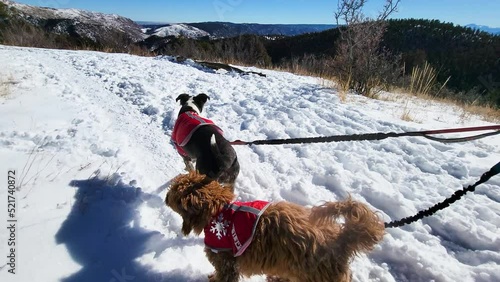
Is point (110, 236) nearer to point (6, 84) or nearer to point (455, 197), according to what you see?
point (455, 197)

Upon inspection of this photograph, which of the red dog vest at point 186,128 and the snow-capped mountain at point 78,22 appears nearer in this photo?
the red dog vest at point 186,128

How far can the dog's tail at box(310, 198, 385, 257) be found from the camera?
2193 mm

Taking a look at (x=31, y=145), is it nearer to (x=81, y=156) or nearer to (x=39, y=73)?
(x=81, y=156)

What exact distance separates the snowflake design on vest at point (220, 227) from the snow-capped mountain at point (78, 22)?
101 ft

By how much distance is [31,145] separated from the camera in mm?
4203

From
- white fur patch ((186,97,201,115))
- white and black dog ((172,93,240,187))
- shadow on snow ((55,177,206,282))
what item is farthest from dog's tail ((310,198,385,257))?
white fur patch ((186,97,201,115))

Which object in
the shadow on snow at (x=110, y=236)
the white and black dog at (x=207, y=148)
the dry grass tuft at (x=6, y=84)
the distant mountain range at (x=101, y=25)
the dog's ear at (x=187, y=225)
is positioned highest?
the distant mountain range at (x=101, y=25)

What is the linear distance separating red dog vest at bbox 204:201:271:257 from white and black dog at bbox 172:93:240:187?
105 cm

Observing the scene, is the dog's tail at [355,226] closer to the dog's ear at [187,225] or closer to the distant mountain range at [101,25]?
the dog's ear at [187,225]

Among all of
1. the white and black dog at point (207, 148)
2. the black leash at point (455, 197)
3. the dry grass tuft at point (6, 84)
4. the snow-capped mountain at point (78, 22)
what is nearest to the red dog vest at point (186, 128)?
the white and black dog at point (207, 148)

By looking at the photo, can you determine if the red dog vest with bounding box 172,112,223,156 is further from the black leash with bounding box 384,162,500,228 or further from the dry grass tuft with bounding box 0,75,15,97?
the dry grass tuft with bounding box 0,75,15,97

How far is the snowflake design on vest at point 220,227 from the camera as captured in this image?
2.45 meters

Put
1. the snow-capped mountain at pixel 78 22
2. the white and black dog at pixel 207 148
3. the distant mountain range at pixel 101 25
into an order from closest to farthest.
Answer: the white and black dog at pixel 207 148, the snow-capped mountain at pixel 78 22, the distant mountain range at pixel 101 25

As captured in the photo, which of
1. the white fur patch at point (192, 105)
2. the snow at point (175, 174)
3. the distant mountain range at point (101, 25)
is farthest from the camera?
the distant mountain range at point (101, 25)
